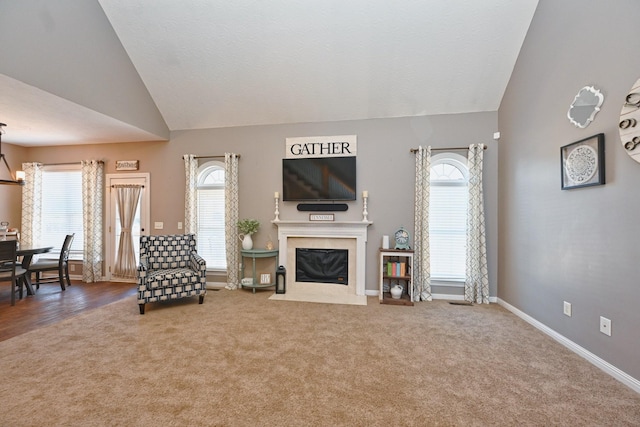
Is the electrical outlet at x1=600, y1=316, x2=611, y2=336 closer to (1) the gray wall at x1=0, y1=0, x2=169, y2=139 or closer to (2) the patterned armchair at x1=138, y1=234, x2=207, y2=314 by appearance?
(2) the patterned armchair at x1=138, y1=234, x2=207, y2=314

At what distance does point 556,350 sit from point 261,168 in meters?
4.56

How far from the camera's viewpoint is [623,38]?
2.11m

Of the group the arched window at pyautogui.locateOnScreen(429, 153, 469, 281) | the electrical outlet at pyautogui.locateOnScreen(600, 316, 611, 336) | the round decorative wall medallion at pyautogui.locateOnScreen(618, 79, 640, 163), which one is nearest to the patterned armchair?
the arched window at pyautogui.locateOnScreen(429, 153, 469, 281)

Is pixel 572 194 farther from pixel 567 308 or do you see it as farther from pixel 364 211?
pixel 364 211

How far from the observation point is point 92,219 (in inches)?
206

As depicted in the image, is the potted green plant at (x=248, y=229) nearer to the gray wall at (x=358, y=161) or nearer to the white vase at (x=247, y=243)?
the white vase at (x=247, y=243)

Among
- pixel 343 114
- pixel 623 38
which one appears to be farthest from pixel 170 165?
pixel 623 38

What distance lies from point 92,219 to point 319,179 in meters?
4.57

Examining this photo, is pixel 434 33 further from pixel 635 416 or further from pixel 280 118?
pixel 635 416

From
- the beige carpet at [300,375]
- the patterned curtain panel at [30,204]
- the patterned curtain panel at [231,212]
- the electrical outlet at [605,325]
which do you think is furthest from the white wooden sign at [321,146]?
the patterned curtain panel at [30,204]

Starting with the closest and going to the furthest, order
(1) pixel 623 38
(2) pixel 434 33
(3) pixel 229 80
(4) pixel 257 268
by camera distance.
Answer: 1. (1) pixel 623 38
2. (2) pixel 434 33
3. (3) pixel 229 80
4. (4) pixel 257 268

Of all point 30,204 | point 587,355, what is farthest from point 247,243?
point 30,204

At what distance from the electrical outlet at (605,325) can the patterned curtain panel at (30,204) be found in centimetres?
886

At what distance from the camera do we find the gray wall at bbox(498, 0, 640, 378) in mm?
2105
